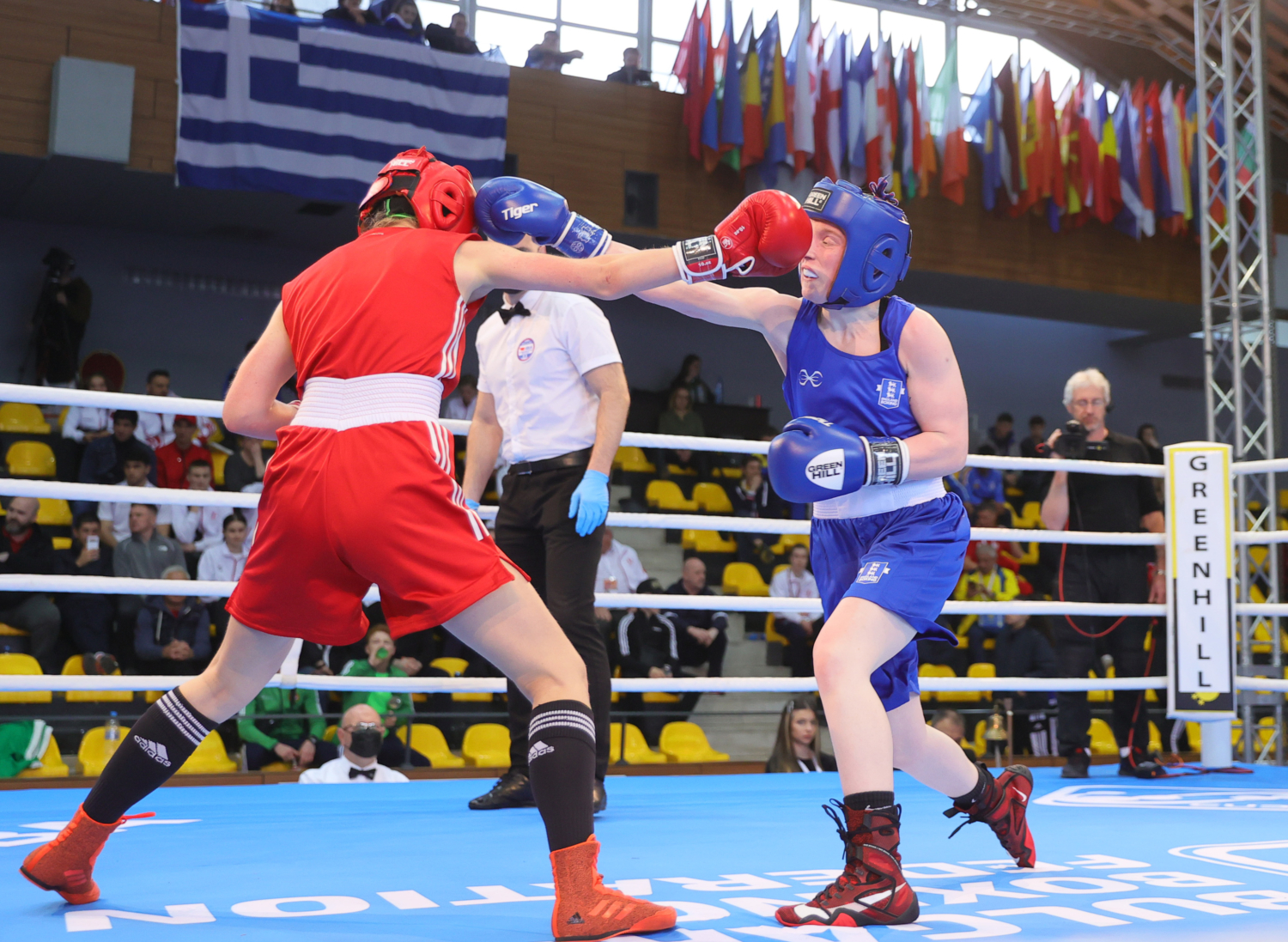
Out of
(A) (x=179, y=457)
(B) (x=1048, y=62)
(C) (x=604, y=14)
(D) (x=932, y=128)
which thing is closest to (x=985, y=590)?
(D) (x=932, y=128)

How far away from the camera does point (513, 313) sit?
300 centimetres

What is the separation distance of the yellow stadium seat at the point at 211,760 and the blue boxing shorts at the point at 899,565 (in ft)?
12.3

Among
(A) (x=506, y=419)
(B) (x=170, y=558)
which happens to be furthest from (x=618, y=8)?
(A) (x=506, y=419)

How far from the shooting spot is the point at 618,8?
10836mm

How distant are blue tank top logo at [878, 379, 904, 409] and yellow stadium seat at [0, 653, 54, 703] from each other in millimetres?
4241

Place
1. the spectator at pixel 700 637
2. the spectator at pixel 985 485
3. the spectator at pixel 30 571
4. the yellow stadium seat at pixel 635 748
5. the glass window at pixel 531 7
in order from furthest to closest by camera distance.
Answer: the glass window at pixel 531 7
the spectator at pixel 985 485
the spectator at pixel 700 637
the yellow stadium seat at pixel 635 748
the spectator at pixel 30 571

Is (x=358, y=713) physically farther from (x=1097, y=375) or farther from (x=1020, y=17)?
(x=1020, y=17)

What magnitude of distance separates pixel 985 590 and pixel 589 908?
20.5 feet

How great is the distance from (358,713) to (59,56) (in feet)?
Answer: 17.5

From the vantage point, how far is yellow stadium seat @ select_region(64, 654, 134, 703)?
5340 millimetres

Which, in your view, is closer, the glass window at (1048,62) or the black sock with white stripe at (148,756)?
the black sock with white stripe at (148,756)

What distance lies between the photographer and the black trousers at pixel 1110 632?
3932mm

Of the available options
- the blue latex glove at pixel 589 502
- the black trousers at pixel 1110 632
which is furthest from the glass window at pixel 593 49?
the blue latex glove at pixel 589 502

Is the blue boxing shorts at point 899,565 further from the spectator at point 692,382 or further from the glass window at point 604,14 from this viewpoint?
the glass window at point 604,14
